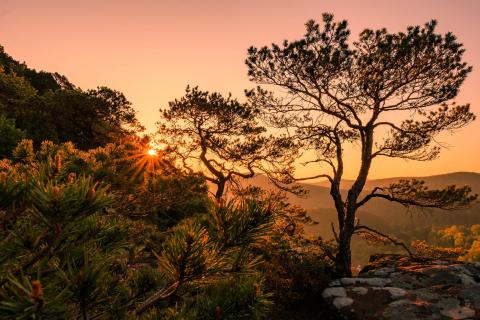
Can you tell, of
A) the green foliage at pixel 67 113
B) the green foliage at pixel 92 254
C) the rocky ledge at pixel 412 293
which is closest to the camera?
the green foliage at pixel 92 254

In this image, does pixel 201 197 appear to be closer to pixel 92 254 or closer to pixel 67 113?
pixel 92 254

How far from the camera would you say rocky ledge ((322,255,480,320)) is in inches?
248

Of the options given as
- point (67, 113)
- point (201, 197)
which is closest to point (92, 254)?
point (201, 197)

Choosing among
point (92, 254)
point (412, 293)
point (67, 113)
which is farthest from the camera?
point (67, 113)

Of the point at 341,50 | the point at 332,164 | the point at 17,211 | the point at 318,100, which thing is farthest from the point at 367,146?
the point at 17,211

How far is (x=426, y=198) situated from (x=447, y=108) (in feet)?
10.1

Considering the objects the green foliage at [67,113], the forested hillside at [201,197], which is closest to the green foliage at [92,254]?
the forested hillside at [201,197]

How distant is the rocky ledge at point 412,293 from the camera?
6.30 m

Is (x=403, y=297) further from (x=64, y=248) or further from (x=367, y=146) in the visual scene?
(x=64, y=248)

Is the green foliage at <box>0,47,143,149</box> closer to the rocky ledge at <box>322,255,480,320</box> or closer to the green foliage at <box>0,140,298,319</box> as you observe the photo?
the rocky ledge at <box>322,255,480,320</box>

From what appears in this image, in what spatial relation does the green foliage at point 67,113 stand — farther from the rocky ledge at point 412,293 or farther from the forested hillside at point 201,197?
the rocky ledge at point 412,293

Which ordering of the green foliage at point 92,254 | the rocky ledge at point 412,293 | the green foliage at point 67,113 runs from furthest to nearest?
the green foliage at point 67,113, the rocky ledge at point 412,293, the green foliage at point 92,254

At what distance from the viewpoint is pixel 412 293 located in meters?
7.16

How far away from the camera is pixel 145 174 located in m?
5.21
